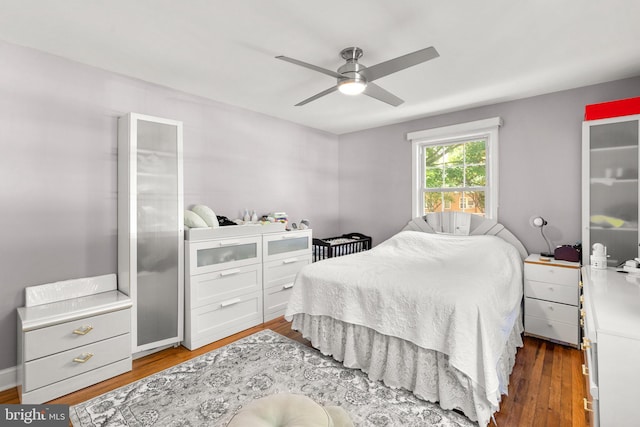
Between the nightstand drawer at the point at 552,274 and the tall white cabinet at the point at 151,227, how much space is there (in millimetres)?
3343

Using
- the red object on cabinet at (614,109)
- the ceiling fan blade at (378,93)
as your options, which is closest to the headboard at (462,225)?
the red object on cabinet at (614,109)

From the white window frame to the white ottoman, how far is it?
124 inches

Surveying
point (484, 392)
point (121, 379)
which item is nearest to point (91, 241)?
point (121, 379)

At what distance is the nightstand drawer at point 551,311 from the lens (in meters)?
2.71

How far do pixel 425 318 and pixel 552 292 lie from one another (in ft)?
5.74

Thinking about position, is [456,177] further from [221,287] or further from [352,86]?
[221,287]

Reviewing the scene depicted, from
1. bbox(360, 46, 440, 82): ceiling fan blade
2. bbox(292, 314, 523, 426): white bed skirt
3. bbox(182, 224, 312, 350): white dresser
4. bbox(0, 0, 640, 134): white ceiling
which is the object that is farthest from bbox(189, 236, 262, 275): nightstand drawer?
bbox(360, 46, 440, 82): ceiling fan blade

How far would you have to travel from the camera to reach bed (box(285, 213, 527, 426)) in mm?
1753

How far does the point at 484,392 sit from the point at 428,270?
911 millimetres

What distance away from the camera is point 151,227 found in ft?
8.71

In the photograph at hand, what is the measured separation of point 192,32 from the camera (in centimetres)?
209

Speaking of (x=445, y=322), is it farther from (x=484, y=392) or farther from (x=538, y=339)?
(x=538, y=339)

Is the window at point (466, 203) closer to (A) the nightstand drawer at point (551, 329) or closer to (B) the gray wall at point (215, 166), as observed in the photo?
(B) the gray wall at point (215, 166)

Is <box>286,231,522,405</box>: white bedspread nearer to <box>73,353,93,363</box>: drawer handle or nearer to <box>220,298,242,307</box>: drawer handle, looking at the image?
<box>220,298,242,307</box>: drawer handle
